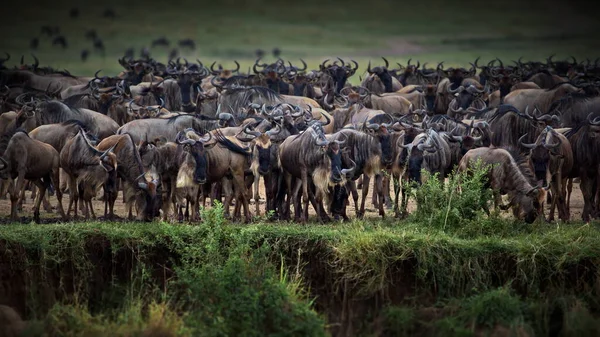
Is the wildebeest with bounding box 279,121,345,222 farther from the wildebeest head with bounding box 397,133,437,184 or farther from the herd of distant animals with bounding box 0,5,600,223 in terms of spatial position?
the wildebeest head with bounding box 397,133,437,184

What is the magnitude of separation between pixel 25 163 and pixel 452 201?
6.12 meters

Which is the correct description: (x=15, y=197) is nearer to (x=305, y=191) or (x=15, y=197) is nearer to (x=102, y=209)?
(x=102, y=209)

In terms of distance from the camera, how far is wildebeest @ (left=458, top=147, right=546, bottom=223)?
14203 mm

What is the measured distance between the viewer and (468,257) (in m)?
12.3

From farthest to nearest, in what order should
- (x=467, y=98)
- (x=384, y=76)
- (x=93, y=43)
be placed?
1. (x=93, y=43)
2. (x=384, y=76)
3. (x=467, y=98)

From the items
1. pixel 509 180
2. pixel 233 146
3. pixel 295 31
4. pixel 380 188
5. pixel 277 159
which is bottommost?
pixel 380 188

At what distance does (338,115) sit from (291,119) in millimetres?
4623

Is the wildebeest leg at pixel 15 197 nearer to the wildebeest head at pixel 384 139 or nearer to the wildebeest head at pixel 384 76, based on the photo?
the wildebeest head at pixel 384 139

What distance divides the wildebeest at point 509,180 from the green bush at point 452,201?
0.38 meters

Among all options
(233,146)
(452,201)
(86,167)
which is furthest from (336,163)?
(86,167)

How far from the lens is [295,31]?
59344mm

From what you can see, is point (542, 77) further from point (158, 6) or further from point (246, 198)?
point (158, 6)

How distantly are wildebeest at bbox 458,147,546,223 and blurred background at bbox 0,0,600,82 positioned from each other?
3428cm

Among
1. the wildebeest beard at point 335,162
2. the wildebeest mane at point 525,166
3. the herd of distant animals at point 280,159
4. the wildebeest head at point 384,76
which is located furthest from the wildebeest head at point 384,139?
the wildebeest head at point 384,76
